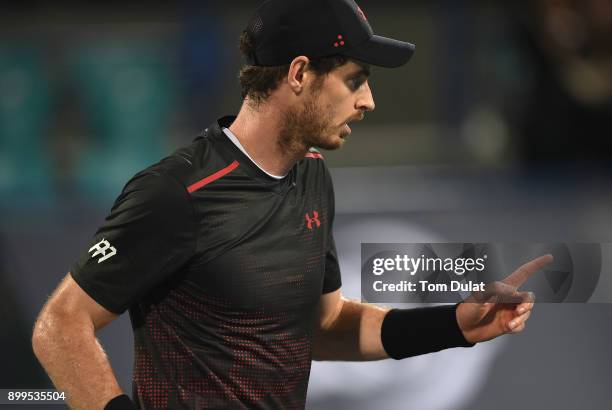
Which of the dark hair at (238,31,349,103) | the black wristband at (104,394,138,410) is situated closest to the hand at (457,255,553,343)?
the dark hair at (238,31,349,103)

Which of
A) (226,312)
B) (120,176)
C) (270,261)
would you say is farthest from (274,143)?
(120,176)

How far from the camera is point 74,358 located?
58.4 inches

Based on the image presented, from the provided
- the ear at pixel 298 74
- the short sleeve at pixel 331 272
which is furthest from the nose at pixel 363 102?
the short sleeve at pixel 331 272

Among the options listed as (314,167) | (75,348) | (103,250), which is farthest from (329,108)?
(75,348)

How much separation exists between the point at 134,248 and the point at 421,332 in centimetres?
70

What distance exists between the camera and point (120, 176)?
12.5 feet

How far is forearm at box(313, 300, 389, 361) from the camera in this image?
1.93 meters

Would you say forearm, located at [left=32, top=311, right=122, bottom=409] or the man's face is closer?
forearm, located at [left=32, top=311, right=122, bottom=409]

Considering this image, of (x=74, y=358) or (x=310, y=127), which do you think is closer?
(x=74, y=358)

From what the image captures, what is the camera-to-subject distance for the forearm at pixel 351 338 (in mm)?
1930

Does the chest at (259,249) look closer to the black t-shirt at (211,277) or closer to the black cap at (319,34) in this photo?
the black t-shirt at (211,277)

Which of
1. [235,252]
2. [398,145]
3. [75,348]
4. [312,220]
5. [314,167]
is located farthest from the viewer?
[398,145]

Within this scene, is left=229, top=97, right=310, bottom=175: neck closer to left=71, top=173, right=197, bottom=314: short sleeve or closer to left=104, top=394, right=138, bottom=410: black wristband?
left=71, top=173, right=197, bottom=314: short sleeve

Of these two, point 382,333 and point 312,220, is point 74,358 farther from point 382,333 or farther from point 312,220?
point 382,333
